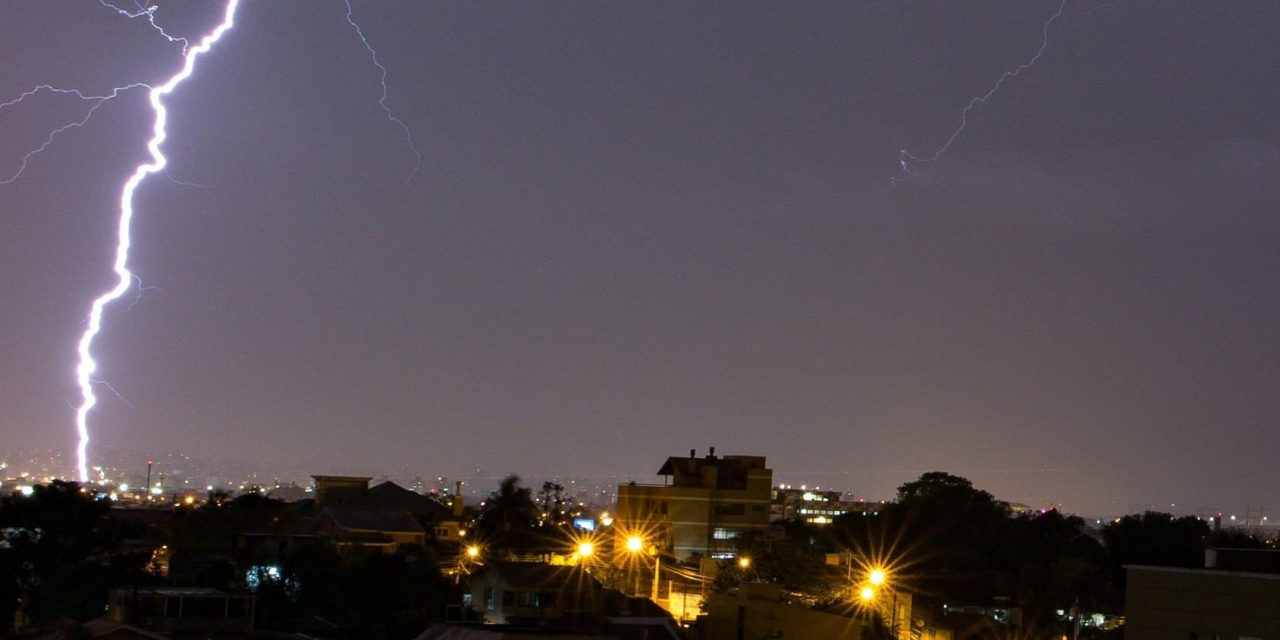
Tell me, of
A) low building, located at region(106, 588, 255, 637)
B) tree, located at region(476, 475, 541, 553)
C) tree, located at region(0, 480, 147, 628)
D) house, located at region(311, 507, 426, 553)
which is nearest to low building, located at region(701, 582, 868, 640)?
low building, located at region(106, 588, 255, 637)

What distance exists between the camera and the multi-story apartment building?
50594mm

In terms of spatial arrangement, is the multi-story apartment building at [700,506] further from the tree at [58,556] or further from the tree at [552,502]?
the tree at [58,556]

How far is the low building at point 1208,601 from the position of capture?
15211mm

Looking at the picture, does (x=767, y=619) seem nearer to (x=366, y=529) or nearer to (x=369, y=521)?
(x=366, y=529)

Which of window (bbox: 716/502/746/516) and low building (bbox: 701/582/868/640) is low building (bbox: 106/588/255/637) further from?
window (bbox: 716/502/746/516)

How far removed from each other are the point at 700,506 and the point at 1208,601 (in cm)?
3595

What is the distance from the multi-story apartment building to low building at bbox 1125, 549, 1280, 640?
3291 cm

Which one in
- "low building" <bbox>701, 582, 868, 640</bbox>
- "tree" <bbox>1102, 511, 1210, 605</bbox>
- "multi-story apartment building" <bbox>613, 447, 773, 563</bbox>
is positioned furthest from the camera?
"multi-story apartment building" <bbox>613, 447, 773, 563</bbox>

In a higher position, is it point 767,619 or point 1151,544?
point 1151,544

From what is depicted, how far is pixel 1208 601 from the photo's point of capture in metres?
15.8

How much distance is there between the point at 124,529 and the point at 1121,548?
111 feet

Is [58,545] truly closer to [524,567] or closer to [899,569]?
[524,567]

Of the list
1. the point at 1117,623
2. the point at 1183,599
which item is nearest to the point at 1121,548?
the point at 1117,623

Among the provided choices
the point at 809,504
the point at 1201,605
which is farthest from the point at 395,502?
the point at 809,504
